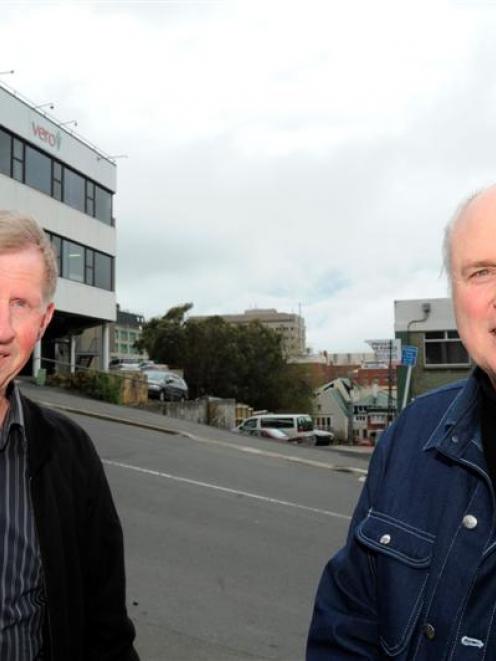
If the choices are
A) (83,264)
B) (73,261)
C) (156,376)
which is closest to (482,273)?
(156,376)

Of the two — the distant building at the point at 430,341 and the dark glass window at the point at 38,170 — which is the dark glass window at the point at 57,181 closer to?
the dark glass window at the point at 38,170

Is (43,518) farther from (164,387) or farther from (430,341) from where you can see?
(430,341)

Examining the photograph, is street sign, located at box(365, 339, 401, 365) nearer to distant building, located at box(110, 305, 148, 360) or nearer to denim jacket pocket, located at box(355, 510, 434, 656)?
denim jacket pocket, located at box(355, 510, 434, 656)

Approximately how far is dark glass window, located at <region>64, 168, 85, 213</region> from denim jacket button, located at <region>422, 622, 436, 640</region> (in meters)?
32.2

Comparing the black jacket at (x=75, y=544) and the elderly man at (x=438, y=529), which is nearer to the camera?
the elderly man at (x=438, y=529)

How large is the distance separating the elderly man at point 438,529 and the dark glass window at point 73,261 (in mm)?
30404

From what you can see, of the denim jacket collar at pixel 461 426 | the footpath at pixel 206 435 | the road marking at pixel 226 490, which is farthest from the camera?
the footpath at pixel 206 435

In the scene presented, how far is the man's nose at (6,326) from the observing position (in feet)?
6.66

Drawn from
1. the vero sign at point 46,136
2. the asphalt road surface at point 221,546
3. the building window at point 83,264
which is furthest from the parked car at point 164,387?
the asphalt road surface at point 221,546

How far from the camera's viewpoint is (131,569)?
20.2ft

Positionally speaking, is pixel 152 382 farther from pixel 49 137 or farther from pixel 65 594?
pixel 65 594

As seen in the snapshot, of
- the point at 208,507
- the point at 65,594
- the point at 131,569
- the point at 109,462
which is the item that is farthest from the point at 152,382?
the point at 65,594

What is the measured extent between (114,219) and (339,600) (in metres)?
36.3

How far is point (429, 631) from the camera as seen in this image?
5.62ft
